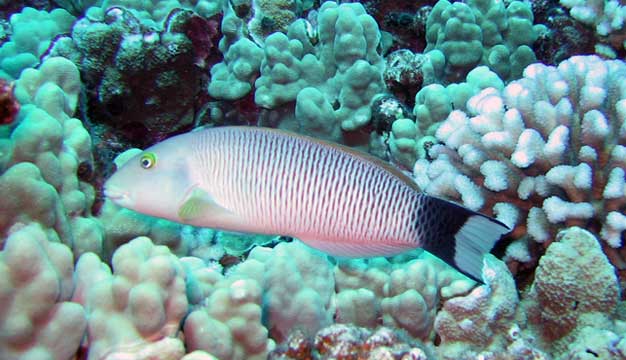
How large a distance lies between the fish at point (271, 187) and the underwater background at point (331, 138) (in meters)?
0.35

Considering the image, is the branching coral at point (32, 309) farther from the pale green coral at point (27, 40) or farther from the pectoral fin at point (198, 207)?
the pale green coral at point (27, 40)

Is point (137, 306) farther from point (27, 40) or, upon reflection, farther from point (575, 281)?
point (27, 40)

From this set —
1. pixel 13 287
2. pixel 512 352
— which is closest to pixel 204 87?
pixel 13 287

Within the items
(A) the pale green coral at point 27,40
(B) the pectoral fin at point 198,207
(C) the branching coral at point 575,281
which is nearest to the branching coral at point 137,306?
(B) the pectoral fin at point 198,207

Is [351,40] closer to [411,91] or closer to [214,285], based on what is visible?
[411,91]

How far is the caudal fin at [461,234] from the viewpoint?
2555 millimetres

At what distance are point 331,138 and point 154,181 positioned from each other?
2425 mm

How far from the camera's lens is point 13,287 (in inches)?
84.3

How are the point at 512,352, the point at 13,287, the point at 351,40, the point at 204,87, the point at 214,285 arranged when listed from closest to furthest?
the point at 13,287 < the point at 512,352 < the point at 214,285 < the point at 351,40 < the point at 204,87

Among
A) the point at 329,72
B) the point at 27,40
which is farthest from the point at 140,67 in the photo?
the point at 329,72

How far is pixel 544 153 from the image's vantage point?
134 inches

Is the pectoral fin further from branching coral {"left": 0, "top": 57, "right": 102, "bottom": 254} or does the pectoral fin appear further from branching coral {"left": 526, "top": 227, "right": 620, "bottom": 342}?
branching coral {"left": 526, "top": 227, "right": 620, "bottom": 342}

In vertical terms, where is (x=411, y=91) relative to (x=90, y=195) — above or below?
above

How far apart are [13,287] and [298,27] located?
3.84 meters
